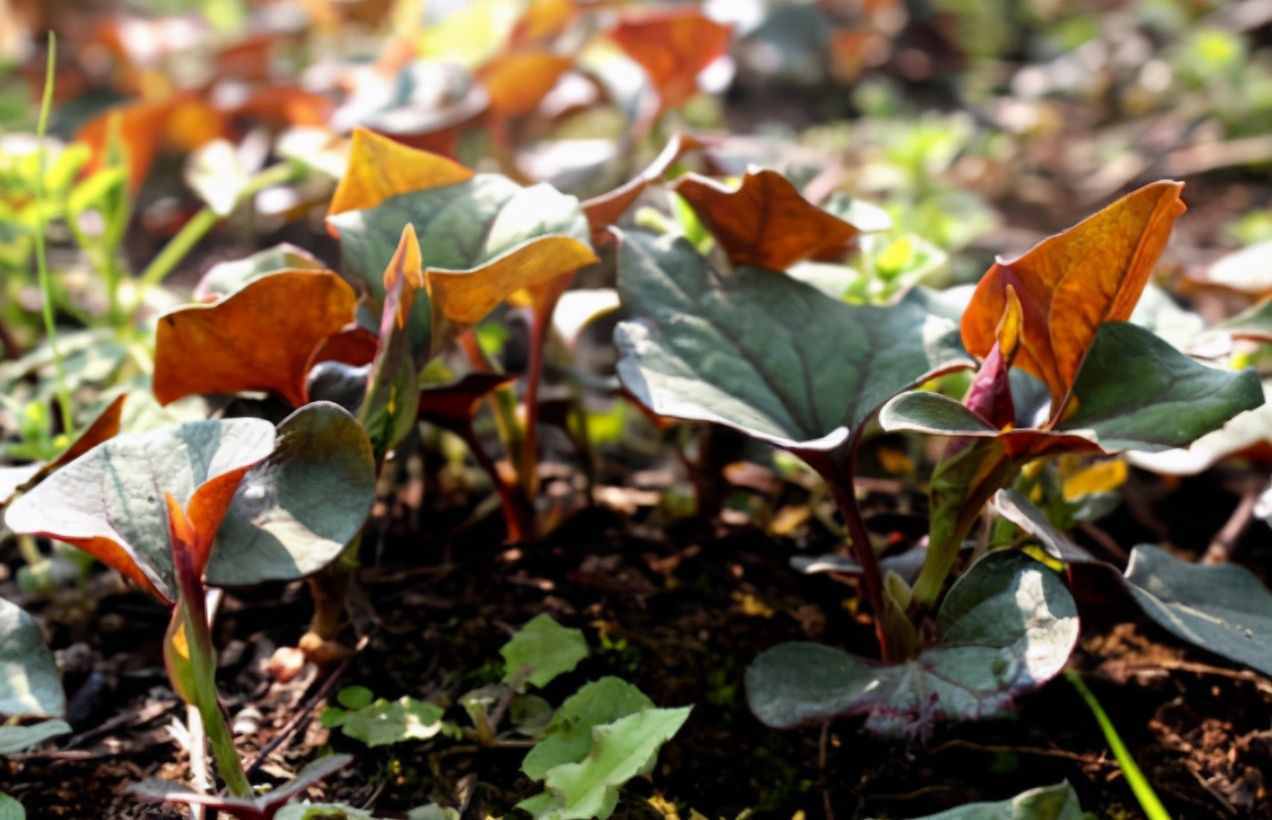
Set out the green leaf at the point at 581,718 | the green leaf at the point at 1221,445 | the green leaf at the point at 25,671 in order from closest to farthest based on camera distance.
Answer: the green leaf at the point at 25,671 → the green leaf at the point at 581,718 → the green leaf at the point at 1221,445

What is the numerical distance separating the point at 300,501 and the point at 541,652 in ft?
1.20

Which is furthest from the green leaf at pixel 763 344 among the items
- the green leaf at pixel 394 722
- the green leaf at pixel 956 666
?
the green leaf at pixel 394 722

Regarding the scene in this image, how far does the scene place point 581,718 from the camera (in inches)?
49.7

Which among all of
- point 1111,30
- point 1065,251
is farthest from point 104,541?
point 1111,30

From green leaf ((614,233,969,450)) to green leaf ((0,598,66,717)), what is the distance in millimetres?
591

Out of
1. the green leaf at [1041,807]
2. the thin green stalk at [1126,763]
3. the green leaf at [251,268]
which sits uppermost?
the green leaf at [251,268]

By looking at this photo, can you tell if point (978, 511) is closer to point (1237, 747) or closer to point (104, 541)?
point (1237, 747)

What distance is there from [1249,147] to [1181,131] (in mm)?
238

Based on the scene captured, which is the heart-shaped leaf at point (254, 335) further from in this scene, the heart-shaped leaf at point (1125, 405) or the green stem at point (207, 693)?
the heart-shaped leaf at point (1125, 405)

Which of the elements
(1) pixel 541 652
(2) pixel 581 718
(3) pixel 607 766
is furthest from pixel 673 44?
(3) pixel 607 766

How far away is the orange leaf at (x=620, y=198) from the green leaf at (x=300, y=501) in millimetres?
439

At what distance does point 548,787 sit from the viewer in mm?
1164

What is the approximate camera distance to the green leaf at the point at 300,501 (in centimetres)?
110

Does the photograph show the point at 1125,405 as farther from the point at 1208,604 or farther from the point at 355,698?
the point at 355,698
